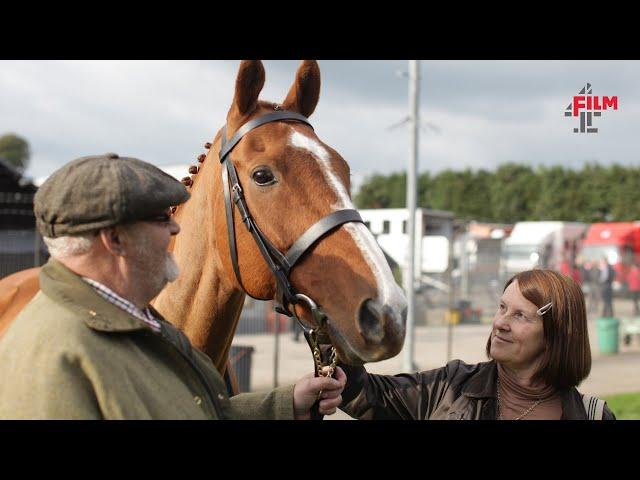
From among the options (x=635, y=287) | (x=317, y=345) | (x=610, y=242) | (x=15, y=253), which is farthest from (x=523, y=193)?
(x=317, y=345)

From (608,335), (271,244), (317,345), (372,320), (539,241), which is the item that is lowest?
(608,335)

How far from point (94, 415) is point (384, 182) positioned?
1930 inches

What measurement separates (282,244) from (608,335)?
1354 centimetres

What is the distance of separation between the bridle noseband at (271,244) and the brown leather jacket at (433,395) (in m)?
0.33

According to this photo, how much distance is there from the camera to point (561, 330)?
262 cm

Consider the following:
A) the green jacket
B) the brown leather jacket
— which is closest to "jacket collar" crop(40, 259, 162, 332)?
the green jacket

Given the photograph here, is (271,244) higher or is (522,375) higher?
(271,244)

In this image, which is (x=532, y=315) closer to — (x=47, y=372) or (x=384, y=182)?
(x=47, y=372)

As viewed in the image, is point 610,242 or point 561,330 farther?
point 610,242

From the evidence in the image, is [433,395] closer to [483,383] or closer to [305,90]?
[483,383]

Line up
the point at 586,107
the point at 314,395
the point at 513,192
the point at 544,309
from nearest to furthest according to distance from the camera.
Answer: the point at 314,395 → the point at 544,309 → the point at 586,107 → the point at 513,192

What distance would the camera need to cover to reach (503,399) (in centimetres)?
263

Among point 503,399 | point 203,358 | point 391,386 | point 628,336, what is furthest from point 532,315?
point 628,336

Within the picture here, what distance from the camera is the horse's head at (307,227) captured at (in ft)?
7.26
